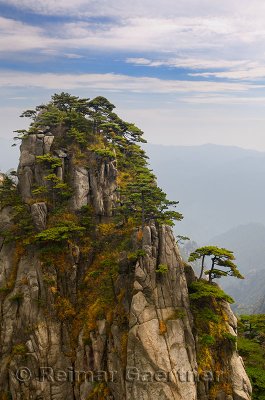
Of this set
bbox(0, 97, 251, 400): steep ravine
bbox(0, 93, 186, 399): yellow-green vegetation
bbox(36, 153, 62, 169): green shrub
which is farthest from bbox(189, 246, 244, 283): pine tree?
bbox(36, 153, 62, 169): green shrub

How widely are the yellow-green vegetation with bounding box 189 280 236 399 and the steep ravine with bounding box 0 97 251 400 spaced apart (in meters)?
0.28

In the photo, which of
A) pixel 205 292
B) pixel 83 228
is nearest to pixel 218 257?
pixel 205 292

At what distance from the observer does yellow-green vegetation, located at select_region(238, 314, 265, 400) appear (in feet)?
108

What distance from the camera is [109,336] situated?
32.0m

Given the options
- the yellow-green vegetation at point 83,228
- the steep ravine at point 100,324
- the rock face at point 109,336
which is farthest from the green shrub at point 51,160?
the rock face at point 109,336

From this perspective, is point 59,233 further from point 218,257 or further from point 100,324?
Result: point 218,257

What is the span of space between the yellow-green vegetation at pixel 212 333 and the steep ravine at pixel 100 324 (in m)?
0.28

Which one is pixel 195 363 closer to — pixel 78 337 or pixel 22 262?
pixel 78 337

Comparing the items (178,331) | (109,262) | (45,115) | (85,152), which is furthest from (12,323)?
(45,115)

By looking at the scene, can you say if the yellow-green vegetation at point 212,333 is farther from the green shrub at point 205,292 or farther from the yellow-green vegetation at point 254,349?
the yellow-green vegetation at point 254,349

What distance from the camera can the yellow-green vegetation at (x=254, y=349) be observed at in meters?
32.9

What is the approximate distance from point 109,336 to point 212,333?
10.2m

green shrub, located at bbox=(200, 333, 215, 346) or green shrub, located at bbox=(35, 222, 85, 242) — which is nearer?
green shrub, located at bbox=(200, 333, 215, 346)

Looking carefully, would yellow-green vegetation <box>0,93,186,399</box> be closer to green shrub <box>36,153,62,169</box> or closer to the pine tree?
green shrub <box>36,153,62,169</box>
